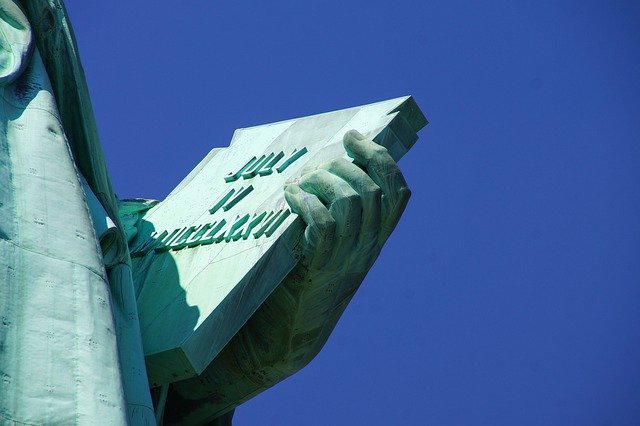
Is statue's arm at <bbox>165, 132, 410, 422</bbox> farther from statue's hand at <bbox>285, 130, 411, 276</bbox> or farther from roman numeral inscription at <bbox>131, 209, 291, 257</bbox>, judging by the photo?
roman numeral inscription at <bbox>131, 209, 291, 257</bbox>

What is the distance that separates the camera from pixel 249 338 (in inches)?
730

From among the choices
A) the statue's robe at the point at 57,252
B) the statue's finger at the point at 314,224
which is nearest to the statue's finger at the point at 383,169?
the statue's finger at the point at 314,224

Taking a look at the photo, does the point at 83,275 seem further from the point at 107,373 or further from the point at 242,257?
the point at 242,257

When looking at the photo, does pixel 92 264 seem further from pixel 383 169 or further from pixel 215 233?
pixel 383 169

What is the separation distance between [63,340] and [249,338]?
3.73 m

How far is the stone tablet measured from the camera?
682 inches

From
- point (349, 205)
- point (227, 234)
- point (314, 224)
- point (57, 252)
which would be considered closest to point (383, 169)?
point (349, 205)

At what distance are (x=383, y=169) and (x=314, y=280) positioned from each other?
1.00m

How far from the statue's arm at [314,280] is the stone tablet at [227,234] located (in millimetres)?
231

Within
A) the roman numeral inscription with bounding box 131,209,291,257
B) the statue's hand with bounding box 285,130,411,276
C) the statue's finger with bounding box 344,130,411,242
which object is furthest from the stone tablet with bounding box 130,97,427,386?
the statue's finger with bounding box 344,130,411,242

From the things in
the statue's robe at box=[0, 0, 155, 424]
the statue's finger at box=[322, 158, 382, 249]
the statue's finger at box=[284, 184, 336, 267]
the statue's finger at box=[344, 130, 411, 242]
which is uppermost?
the statue's finger at box=[344, 130, 411, 242]

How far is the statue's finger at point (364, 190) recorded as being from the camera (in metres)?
18.1

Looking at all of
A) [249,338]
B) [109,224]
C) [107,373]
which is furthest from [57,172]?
[249,338]

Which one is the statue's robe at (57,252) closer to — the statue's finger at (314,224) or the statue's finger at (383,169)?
the statue's finger at (314,224)
